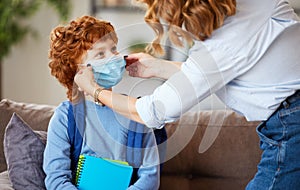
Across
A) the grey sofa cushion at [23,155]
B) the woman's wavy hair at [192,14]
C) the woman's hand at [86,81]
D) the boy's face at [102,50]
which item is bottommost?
the grey sofa cushion at [23,155]

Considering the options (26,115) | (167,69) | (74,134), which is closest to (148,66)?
(167,69)

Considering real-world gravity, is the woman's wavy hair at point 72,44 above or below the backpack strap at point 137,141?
above

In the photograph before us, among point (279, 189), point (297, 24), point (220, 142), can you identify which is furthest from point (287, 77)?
point (220, 142)

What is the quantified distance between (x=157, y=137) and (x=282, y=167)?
41 centimetres

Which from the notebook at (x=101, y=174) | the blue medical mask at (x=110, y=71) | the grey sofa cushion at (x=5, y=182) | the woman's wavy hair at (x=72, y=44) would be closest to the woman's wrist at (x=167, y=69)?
the blue medical mask at (x=110, y=71)

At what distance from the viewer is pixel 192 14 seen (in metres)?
1.26

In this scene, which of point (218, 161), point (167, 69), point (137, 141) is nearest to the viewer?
point (167, 69)

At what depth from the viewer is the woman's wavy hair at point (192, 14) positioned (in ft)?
4.12

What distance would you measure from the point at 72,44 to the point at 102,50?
0.50ft

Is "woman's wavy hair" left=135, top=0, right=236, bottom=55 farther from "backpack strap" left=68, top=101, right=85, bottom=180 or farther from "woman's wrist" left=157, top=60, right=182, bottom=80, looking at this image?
"backpack strap" left=68, top=101, right=85, bottom=180

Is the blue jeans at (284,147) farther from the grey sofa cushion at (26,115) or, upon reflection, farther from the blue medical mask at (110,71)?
the grey sofa cushion at (26,115)

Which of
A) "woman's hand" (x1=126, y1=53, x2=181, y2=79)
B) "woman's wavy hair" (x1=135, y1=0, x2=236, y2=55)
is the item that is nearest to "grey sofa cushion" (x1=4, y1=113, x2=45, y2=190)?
"woman's hand" (x1=126, y1=53, x2=181, y2=79)

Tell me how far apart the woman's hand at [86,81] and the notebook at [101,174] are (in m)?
0.24

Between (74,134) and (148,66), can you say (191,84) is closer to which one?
(148,66)
